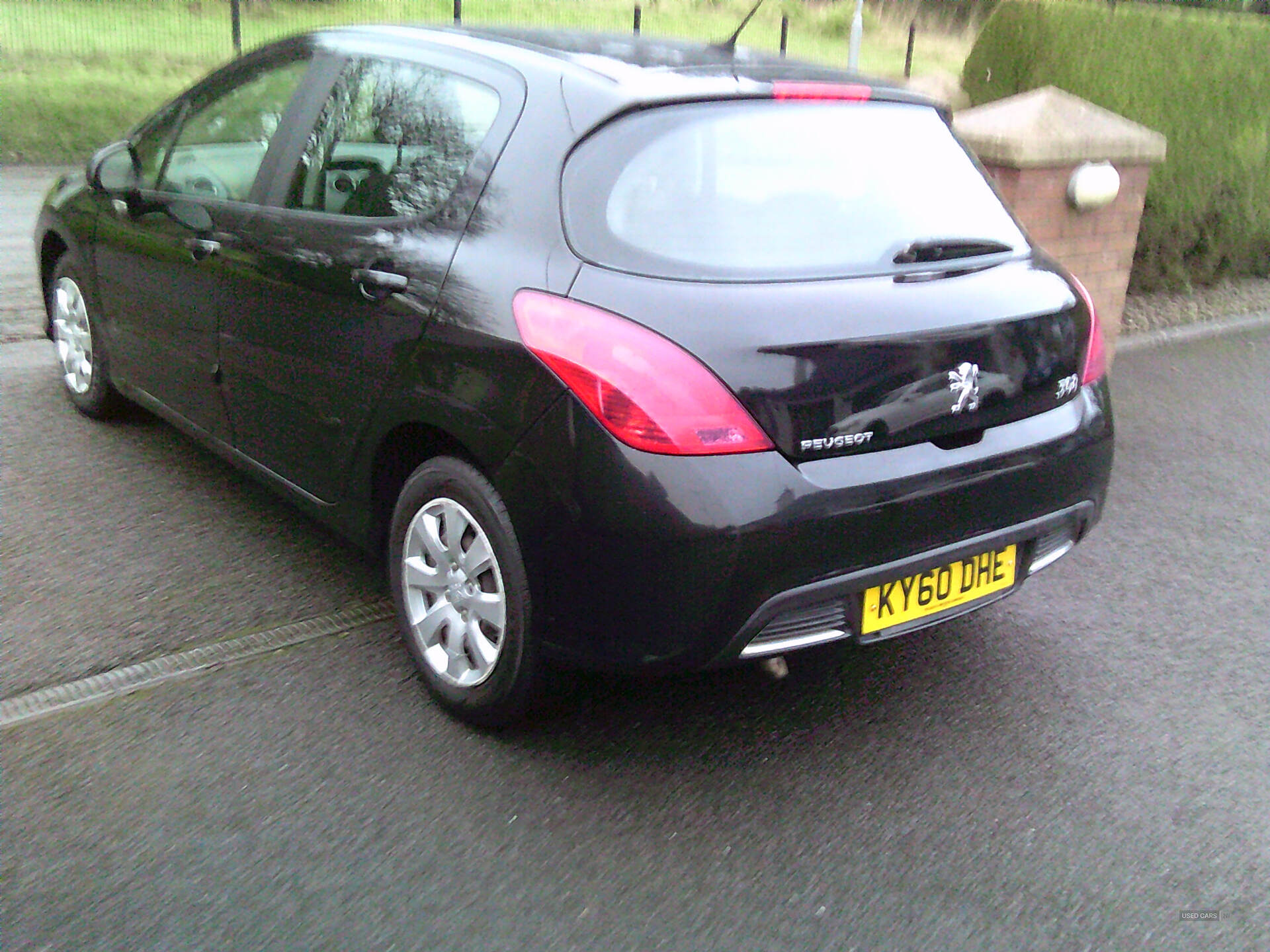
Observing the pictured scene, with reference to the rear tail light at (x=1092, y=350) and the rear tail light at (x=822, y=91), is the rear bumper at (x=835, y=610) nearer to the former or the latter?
the rear tail light at (x=1092, y=350)

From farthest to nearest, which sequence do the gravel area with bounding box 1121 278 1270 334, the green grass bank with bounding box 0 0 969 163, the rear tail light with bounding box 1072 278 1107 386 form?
1. the green grass bank with bounding box 0 0 969 163
2. the gravel area with bounding box 1121 278 1270 334
3. the rear tail light with bounding box 1072 278 1107 386

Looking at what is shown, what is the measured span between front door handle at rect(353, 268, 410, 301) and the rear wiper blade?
3.97 ft

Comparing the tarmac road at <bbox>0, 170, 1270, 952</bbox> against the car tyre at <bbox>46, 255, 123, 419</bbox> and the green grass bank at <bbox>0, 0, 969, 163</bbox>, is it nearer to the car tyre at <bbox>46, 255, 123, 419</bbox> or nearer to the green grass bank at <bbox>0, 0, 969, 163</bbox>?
the car tyre at <bbox>46, 255, 123, 419</bbox>

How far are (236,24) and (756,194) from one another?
17064mm

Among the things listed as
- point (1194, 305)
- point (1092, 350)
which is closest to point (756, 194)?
point (1092, 350)

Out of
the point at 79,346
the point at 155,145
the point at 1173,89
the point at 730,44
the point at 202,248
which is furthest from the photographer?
the point at 1173,89

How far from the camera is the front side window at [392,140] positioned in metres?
3.07

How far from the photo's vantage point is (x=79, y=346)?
501cm

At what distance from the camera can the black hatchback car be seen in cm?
255

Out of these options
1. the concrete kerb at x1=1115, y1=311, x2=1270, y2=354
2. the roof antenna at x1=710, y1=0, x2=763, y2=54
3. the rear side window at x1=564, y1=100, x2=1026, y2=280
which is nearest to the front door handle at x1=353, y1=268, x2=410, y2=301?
the rear side window at x1=564, y1=100, x2=1026, y2=280

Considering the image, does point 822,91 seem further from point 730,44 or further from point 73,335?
point 73,335

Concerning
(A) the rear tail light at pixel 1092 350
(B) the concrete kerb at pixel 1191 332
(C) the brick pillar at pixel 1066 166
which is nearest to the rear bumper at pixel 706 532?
(A) the rear tail light at pixel 1092 350

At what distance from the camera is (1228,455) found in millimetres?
5684

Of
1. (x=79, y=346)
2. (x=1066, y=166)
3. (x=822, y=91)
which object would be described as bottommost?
(x=79, y=346)
